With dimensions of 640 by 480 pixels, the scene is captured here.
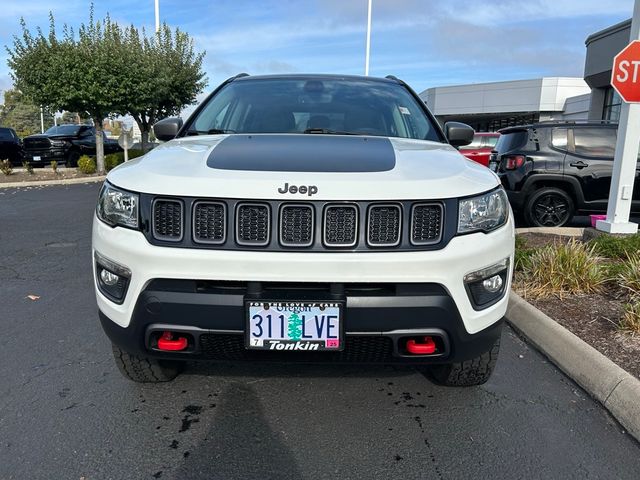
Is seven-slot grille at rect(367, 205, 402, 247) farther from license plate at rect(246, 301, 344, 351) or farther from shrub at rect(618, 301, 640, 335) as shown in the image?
shrub at rect(618, 301, 640, 335)

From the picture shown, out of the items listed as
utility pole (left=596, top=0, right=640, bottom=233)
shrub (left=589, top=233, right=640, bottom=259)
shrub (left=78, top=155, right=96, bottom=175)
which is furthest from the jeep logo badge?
shrub (left=78, top=155, right=96, bottom=175)

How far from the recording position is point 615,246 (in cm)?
537

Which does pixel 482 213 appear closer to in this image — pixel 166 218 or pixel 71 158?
pixel 166 218

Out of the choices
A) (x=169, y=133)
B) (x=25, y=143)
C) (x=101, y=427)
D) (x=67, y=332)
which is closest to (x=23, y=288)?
(x=67, y=332)

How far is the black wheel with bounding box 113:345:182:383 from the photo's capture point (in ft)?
9.05

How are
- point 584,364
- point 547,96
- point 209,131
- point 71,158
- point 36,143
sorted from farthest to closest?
point 547,96 < point 71,158 < point 36,143 < point 209,131 < point 584,364

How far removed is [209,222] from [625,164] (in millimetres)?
5599

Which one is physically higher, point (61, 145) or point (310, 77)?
point (310, 77)

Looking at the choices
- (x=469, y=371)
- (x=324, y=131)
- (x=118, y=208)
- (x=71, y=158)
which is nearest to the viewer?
(x=118, y=208)

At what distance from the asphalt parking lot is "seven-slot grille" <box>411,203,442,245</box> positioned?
0.97 meters

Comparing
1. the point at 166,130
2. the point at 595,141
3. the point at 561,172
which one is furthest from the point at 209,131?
the point at 595,141

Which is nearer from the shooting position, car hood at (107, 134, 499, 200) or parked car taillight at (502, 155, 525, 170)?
car hood at (107, 134, 499, 200)

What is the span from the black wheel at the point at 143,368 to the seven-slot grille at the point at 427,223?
4.92ft

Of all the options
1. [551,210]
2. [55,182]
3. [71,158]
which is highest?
[551,210]
